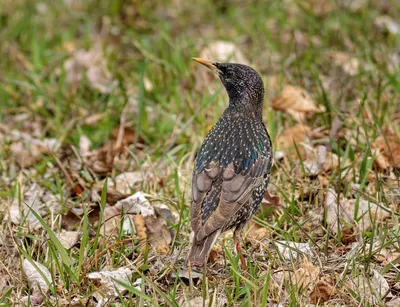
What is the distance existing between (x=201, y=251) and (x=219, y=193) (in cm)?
40

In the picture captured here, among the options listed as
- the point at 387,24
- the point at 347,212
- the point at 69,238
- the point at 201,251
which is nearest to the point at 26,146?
the point at 69,238

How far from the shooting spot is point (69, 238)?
15.9 feet

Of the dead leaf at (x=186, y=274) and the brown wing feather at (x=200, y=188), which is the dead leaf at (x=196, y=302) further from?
the brown wing feather at (x=200, y=188)

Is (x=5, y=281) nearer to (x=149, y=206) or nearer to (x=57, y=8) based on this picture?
(x=149, y=206)

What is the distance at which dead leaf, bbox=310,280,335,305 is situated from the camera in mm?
4156

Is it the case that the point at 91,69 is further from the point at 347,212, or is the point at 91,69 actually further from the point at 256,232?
the point at 347,212

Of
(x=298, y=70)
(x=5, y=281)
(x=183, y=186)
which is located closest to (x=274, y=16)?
(x=298, y=70)

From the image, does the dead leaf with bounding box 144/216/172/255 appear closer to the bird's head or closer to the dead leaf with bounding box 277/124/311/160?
the bird's head

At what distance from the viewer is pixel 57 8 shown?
899cm

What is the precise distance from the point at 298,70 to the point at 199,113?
1096mm

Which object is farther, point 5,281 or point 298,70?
point 298,70

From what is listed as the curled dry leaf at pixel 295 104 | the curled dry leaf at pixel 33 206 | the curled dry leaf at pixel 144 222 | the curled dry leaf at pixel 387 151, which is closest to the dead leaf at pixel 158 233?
the curled dry leaf at pixel 144 222

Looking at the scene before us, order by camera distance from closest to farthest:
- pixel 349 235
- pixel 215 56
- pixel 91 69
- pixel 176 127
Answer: pixel 349 235 < pixel 176 127 < pixel 215 56 < pixel 91 69

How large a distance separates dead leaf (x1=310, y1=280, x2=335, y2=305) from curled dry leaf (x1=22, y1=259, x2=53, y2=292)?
144cm
